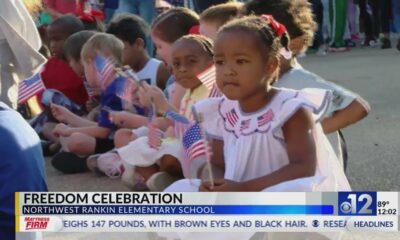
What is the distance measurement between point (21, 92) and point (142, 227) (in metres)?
2.82

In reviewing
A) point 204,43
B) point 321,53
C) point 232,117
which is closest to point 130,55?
point 204,43

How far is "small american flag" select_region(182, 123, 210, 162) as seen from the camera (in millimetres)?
3709

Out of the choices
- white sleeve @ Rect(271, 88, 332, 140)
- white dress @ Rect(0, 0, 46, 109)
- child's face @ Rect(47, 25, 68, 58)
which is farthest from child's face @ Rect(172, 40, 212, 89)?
child's face @ Rect(47, 25, 68, 58)

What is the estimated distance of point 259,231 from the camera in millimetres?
3402

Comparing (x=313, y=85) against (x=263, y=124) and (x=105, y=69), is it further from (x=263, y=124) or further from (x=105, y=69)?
(x=105, y=69)

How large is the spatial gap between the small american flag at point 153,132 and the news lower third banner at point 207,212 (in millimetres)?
1115

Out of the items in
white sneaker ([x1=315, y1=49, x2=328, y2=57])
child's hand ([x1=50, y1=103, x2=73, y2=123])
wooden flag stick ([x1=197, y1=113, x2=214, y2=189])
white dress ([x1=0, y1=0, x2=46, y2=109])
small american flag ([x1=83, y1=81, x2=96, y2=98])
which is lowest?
white sneaker ([x1=315, y1=49, x2=328, y2=57])

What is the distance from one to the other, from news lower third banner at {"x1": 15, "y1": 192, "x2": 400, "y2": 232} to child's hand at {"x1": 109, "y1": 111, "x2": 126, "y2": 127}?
2198 millimetres

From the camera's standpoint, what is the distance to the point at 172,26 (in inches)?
219

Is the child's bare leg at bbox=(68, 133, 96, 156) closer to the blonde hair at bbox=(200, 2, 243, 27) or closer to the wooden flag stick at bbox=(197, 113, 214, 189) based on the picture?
the blonde hair at bbox=(200, 2, 243, 27)

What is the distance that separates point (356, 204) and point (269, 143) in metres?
0.47

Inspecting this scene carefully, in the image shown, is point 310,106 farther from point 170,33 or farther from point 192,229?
point 170,33

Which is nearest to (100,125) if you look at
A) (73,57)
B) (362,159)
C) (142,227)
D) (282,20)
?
(73,57)

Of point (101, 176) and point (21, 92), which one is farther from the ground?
point (21, 92)
